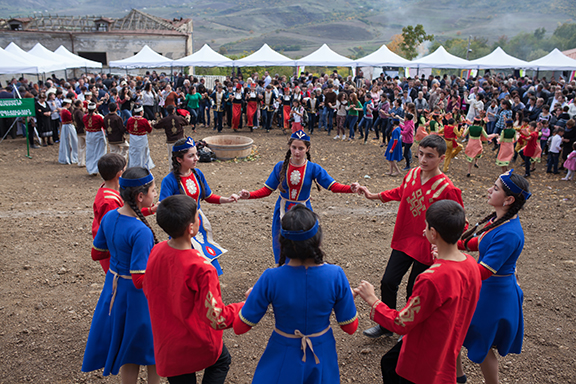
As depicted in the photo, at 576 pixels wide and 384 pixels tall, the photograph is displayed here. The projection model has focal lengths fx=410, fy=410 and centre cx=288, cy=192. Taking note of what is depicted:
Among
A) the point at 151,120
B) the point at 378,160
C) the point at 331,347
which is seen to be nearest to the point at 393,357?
the point at 331,347

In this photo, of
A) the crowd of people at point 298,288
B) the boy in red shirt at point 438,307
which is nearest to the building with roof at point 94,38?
the crowd of people at point 298,288

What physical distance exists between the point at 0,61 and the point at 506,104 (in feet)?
56.3

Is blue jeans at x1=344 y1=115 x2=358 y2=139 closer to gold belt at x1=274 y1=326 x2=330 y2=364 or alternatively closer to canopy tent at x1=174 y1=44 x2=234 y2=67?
canopy tent at x1=174 y1=44 x2=234 y2=67

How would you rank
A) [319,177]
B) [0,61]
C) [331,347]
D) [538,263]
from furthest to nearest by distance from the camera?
[0,61] → [538,263] → [319,177] → [331,347]

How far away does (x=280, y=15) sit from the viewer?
161625 mm

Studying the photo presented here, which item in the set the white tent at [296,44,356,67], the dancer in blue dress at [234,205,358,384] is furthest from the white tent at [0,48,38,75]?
the dancer in blue dress at [234,205,358,384]

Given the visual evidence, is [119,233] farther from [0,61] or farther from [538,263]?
[0,61]

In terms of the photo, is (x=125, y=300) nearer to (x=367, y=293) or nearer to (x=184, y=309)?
(x=184, y=309)

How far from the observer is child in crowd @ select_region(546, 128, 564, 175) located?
10.9 m

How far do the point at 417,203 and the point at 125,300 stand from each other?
2594mm

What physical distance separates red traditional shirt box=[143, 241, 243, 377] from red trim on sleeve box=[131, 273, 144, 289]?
145mm

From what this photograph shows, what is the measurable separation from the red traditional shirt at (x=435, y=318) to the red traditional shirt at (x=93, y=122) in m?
9.77

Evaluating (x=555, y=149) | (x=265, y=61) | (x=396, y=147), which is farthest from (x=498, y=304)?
(x=265, y=61)

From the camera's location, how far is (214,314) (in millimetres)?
2318
